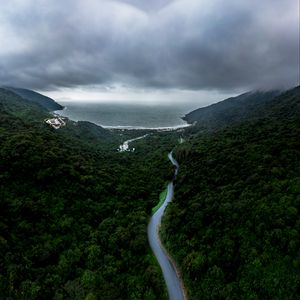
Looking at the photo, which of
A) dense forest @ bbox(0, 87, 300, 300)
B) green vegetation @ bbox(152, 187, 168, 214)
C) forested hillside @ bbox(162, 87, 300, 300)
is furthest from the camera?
green vegetation @ bbox(152, 187, 168, 214)

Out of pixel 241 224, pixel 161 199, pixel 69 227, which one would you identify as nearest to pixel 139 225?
pixel 69 227

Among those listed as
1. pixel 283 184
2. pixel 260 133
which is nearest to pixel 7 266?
pixel 283 184

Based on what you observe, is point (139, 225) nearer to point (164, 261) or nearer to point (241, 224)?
point (164, 261)

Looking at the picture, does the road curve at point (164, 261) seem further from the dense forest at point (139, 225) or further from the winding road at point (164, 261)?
the dense forest at point (139, 225)

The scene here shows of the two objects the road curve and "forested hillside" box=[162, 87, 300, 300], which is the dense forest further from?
the road curve

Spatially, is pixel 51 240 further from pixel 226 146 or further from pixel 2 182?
pixel 226 146

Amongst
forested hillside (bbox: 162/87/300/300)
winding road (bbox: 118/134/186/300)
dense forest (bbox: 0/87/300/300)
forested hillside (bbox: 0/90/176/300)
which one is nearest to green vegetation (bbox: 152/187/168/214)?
winding road (bbox: 118/134/186/300)

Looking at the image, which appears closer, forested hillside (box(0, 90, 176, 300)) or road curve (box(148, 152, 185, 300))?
forested hillside (box(0, 90, 176, 300))
